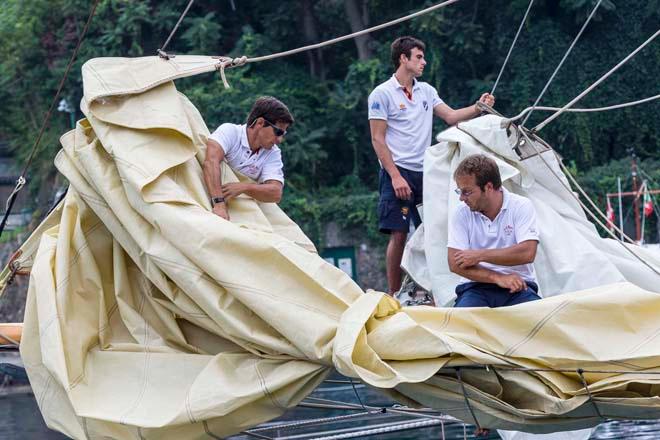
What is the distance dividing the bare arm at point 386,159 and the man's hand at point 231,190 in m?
1.00

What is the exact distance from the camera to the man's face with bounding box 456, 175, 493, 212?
3.73 m

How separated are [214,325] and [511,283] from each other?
99 cm

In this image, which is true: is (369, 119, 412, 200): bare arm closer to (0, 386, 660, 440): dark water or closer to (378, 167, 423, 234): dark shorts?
(378, 167, 423, 234): dark shorts

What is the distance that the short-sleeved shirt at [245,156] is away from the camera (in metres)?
4.24

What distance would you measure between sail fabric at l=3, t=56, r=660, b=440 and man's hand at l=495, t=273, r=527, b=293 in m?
0.36

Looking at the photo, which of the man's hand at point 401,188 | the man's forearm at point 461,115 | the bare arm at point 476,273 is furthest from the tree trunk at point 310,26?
the bare arm at point 476,273

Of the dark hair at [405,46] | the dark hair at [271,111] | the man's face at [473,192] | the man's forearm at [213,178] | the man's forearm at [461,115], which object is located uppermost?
the dark hair at [405,46]

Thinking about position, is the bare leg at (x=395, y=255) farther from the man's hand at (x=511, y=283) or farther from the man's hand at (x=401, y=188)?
the man's hand at (x=511, y=283)

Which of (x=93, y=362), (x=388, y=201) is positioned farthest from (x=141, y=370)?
(x=388, y=201)

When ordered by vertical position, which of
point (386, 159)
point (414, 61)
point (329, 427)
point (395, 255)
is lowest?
point (329, 427)

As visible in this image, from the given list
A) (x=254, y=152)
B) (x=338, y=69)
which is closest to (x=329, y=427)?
(x=254, y=152)

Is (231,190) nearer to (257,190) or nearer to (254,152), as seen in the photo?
(257,190)

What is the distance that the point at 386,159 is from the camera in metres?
4.99

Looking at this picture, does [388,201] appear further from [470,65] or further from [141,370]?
[470,65]
